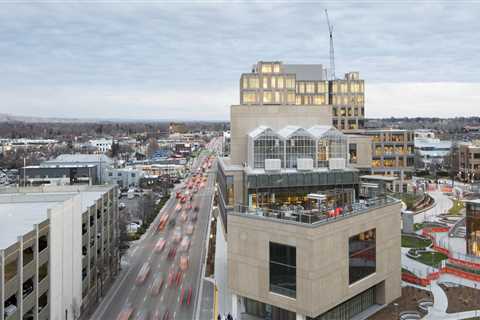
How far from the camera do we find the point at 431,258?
5459 centimetres

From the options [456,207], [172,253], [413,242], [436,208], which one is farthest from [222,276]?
[456,207]

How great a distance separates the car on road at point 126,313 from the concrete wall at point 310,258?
12.3m

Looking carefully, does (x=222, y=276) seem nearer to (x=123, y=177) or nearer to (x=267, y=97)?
(x=267, y=97)

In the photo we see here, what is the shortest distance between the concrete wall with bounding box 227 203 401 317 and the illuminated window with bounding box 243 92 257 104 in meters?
68.7

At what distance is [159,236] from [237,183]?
25.2m

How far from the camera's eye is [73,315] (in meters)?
41.4

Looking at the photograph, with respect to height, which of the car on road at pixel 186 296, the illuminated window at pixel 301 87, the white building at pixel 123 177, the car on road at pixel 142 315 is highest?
the illuminated window at pixel 301 87

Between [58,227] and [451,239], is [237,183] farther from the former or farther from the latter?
[451,239]

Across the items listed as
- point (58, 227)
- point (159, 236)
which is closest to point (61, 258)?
point (58, 227)

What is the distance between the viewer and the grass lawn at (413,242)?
201ft

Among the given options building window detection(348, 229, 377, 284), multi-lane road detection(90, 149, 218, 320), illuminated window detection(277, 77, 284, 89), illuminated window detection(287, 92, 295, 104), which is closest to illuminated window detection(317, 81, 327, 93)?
illuminated window detection(287, 92, 295, 104)

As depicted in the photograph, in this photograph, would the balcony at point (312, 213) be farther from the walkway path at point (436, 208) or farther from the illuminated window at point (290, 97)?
the illuminated window at point (290, 97)

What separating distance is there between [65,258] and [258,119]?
3090cm

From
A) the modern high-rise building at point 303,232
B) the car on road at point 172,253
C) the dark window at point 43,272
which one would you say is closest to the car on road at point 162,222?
the car on road at point 172,253
